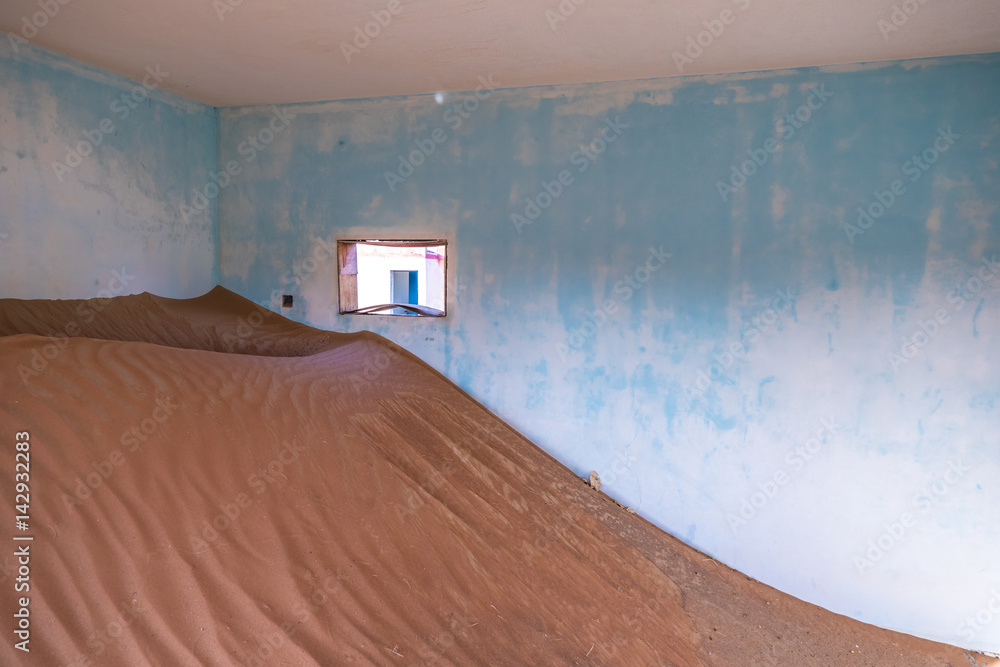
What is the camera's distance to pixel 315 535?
2670 mm

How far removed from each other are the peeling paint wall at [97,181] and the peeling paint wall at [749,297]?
140 cm

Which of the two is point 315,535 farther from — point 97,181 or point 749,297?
point 97,181

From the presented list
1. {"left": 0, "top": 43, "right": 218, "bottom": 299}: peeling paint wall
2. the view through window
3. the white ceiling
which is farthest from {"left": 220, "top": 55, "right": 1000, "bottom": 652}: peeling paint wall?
the view through window

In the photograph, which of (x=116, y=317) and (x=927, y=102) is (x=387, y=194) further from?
(x=927, y=102)

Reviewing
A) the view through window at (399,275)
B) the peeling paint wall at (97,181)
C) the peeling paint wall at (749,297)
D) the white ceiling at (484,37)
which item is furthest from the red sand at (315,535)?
the view through window at (399,275)

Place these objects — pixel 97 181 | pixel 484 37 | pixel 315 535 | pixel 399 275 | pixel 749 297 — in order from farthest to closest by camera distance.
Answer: pixel 399 275 → pixel 97 181 → pixel 749 297 → pixel 484 37 → pixel 315 535

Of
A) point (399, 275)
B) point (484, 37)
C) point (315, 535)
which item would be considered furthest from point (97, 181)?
point (399, 275)

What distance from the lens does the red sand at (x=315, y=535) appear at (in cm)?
209

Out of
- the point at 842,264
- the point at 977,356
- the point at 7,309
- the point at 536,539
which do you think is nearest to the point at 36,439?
the point at 7,309

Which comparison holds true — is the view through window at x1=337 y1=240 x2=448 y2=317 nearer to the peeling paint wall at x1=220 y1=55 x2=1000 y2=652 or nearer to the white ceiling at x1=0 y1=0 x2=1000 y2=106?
the peeling paint wall at x1=220 y1=55 x2=1000 y2=652

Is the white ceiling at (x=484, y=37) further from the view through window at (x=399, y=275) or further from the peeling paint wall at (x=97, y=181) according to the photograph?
the view through window at (x=399, y=275)

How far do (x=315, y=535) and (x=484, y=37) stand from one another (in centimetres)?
322

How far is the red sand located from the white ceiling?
2.04 meters

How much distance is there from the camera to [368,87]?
15.5 feet
